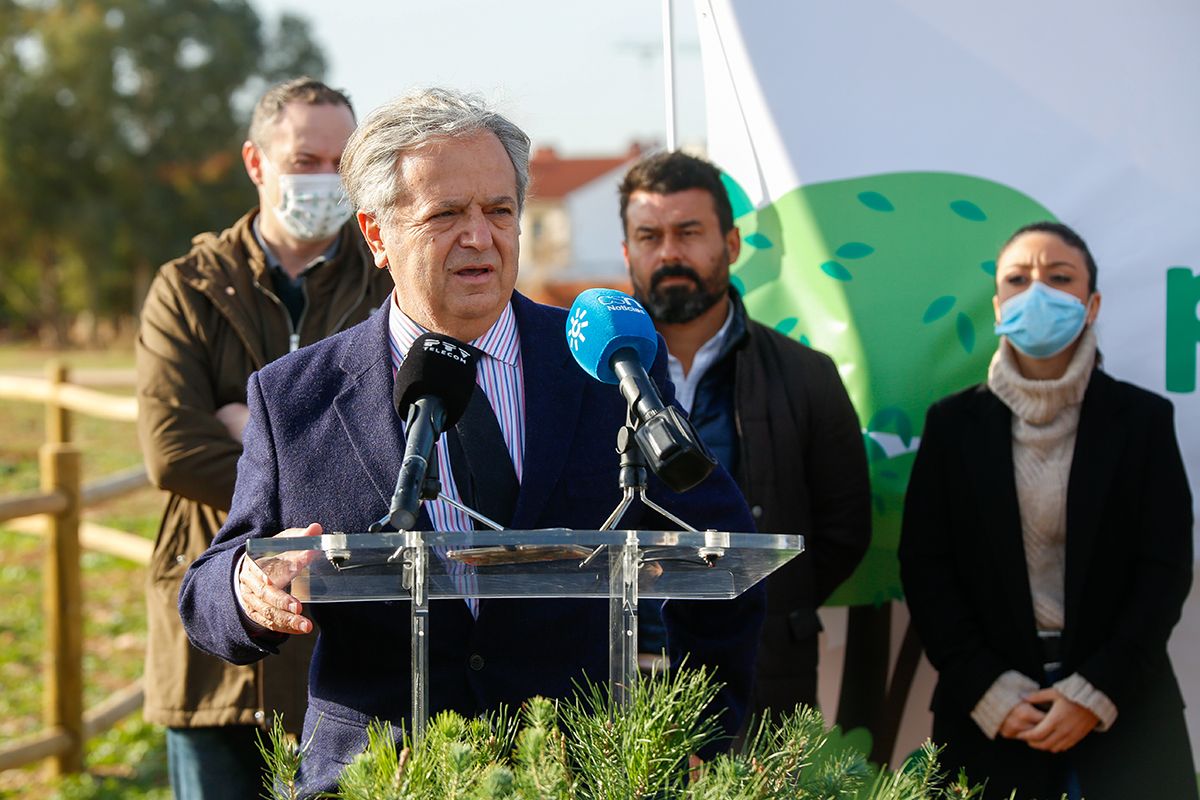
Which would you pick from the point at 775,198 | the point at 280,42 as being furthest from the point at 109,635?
the point at 280,42

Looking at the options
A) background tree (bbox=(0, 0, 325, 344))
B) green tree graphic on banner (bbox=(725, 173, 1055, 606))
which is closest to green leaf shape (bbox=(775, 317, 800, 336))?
green tree graphic on banner (bbox=(725, 173, 1055, 606))

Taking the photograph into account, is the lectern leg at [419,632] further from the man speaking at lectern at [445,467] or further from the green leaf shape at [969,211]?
the green leaf shape at [969,211]

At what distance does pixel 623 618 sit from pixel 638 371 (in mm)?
370

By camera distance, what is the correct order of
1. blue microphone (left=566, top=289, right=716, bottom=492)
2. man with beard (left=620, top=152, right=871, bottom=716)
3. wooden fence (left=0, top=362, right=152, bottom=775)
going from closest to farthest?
blue microphone (left=566, top=289, right=716, bottom=492) < man with beard (left=620, top=152, right=871, bottom=716) < wooden fence (left=0, top=362, right=152, bottom=775)

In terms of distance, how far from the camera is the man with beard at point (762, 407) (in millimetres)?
4391

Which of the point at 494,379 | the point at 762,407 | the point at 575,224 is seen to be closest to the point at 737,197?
the point at 762,407

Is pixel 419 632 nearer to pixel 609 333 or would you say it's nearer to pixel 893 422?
pixel 609 333

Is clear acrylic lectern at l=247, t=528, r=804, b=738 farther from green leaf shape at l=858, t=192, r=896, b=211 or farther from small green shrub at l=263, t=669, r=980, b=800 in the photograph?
green leaf shape at l=858, t=192, r=896, b=211

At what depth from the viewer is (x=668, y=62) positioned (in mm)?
4910

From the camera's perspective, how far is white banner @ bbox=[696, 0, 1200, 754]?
14.9 ft

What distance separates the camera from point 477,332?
279 cm

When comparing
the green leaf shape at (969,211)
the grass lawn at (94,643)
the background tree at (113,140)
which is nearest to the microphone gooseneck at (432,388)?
the green leaf shape at (969,211)

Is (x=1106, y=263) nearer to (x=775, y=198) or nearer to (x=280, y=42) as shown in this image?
(x=775, y=198)

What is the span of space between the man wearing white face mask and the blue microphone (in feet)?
6.24
